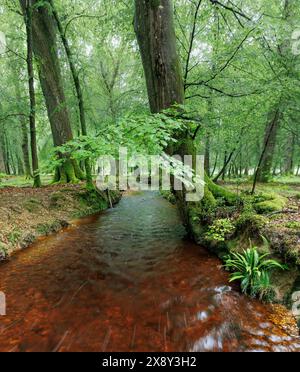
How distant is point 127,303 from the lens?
12.2ft

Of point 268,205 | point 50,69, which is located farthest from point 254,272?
point 50,69

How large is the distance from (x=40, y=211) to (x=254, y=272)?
6.52 meters

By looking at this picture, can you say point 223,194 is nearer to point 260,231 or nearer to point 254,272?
point 260,231

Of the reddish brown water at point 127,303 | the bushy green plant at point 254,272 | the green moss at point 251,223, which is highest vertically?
the green moss at point 251,223

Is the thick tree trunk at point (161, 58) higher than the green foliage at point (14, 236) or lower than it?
higher

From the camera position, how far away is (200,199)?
6.44m

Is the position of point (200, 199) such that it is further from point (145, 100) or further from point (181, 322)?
point (145, 100)

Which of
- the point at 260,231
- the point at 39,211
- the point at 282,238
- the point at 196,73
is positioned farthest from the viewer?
the point at 196,73

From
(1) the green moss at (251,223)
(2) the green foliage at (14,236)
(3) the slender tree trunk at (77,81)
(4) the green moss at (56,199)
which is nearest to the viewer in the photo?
(1) the green moss at (251,223)

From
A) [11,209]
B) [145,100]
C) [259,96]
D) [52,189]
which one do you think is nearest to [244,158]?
[145,100]

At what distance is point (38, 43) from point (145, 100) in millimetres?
5704

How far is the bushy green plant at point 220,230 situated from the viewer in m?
5.21

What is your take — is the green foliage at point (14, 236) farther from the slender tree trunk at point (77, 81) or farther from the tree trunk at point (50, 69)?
the tree trunk at point (50, 69)

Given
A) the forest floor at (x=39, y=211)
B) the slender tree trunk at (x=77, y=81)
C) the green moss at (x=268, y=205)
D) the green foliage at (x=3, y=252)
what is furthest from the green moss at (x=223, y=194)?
the green foliage at (x=3, y=252)
